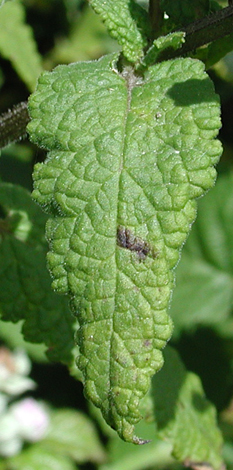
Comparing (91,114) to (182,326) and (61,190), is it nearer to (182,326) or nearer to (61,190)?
(61,190)

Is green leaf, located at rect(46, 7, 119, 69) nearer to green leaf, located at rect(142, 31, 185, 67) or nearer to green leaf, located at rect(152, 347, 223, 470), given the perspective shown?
green leaf, located at rect(152, 347, 223, 470)

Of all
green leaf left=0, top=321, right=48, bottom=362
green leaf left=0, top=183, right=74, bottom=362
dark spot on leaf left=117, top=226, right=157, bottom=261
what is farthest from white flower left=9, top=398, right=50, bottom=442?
dark spot on leaf left=117, top=226, right=157, bottom=261

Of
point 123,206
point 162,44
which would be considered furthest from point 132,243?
point 162,44

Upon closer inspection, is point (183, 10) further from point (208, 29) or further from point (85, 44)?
point (85, 44)

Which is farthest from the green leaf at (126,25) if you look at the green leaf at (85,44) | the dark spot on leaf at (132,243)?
the green leaf at (85,44)

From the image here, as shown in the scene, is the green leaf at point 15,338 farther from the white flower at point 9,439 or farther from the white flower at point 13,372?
the white flower at point 9,439

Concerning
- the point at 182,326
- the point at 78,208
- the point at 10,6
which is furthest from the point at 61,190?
the point at 182,326
